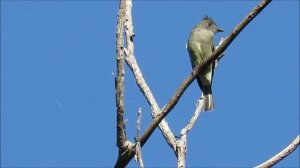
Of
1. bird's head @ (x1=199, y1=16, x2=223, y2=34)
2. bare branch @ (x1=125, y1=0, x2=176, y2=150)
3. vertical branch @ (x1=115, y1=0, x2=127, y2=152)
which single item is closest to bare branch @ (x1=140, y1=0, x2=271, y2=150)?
vertical branch @ (x1=115, y1=0, x2=127, y2=152)

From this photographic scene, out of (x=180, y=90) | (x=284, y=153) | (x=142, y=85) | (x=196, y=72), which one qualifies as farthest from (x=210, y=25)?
(x=284, y=153)

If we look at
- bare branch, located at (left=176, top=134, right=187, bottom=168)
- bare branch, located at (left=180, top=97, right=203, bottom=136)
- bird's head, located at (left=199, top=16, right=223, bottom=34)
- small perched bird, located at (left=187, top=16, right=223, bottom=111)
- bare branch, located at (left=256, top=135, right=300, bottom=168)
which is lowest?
bare branch, located at (left=256, top=135, right=300, bottom=168)

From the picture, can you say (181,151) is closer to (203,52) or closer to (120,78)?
(120,78)

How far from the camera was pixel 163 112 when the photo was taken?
11.5 feet

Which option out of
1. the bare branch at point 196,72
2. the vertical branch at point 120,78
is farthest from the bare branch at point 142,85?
the vertical branch at point 120,78

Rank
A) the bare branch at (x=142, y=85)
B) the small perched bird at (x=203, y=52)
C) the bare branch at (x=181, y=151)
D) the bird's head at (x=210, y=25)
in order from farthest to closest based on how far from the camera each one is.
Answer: the bird's head at (x=210, y=25)
the small perched bird at (x=203, y=52)
the bare branch at (x=142, y=85)
the bare branch at (x=181, y=151)

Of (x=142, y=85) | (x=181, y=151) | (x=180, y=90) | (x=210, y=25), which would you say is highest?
(x=210, y=25)

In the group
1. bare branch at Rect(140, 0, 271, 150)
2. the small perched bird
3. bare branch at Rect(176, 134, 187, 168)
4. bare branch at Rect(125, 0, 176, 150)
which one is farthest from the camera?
the small perched bird

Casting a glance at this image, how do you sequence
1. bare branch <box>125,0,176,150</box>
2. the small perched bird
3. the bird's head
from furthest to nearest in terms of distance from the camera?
the bird's head, the small perched bird, bare branch <box>125,0,176,150</box>

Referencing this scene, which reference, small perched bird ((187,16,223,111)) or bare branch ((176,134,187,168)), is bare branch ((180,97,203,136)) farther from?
small perched bird ((187,16,223,111))

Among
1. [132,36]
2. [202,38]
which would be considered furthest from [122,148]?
[202,38]

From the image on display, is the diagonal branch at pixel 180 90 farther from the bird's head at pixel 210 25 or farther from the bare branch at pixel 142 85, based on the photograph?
the bird's head at pixel 210 25

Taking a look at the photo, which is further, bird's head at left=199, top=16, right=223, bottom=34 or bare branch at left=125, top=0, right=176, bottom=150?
bird's head at left=199, top=16, right=223, bottom=34

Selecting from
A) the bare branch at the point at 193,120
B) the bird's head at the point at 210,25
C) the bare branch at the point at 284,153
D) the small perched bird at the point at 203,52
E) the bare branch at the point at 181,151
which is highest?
the bird's head at the point at 210,25
